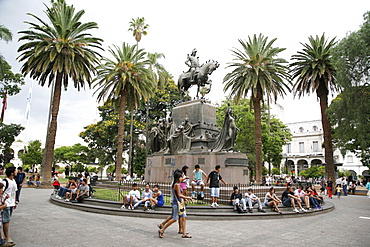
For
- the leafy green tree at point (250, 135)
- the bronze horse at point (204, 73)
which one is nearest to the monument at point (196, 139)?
the bronze horse at point (204, 73)

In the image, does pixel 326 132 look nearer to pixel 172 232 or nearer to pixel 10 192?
pixel 172 232

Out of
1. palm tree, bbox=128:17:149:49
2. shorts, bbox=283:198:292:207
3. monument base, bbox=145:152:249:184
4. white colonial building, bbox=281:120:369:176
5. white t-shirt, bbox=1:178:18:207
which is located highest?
palm tree, bbox=128:17:149:49

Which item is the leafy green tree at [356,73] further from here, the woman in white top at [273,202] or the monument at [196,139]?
the woman in white top at [273,202]

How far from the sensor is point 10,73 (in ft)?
92.0

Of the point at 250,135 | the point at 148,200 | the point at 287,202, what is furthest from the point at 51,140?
the point at 250,135

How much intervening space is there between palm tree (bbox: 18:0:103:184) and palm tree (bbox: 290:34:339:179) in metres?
21.1

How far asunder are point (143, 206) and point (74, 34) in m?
20.3

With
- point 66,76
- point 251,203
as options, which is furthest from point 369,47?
point 66,76

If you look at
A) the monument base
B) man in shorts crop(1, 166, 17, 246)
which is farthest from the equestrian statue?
man in shorts crop(1, 166, 17, 246)

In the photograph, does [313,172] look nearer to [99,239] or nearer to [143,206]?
[143,206]

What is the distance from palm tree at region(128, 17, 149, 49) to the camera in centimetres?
3844

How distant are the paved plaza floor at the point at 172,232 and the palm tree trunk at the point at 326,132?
56.0 feet

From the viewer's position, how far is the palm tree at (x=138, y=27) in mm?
38438

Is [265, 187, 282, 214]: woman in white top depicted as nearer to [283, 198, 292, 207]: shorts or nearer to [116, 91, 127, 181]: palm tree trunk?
[283, 198, 292, 207]: shorts
